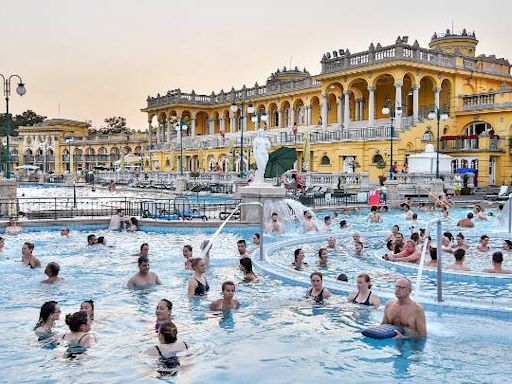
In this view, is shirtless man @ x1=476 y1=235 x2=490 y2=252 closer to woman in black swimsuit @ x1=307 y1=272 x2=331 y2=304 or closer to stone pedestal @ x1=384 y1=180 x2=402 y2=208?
woman in black swimsuit @ x1=307 y1=272 x2=331 y2=304

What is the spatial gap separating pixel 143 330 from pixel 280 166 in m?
19.2

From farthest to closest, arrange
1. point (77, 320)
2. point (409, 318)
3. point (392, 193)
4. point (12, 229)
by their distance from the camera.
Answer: point (392, 193), point (12, 229), point (409, 318), point (77, 320)

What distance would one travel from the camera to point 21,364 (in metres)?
7.58

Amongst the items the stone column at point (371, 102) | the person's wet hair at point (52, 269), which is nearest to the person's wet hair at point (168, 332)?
the person's wet hair at point (52, 269)

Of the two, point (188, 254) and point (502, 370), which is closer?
point (502, 370)

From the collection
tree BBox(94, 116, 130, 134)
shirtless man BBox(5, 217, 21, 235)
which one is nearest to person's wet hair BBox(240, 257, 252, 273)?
shirtless man BBox(5, 217, 21, 235)

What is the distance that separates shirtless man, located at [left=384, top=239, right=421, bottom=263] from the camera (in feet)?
47.0

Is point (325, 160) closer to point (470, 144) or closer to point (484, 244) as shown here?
point (470, 144)

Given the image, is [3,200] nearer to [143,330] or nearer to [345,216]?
[345,216]

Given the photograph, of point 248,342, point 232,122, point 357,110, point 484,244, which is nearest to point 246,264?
point 248,342

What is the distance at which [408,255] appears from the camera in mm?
14508

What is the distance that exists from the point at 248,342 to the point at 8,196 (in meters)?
18.2

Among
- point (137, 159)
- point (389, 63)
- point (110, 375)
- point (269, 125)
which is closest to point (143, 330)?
point (110, 375)

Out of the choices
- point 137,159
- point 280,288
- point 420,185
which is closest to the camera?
point 280,288
